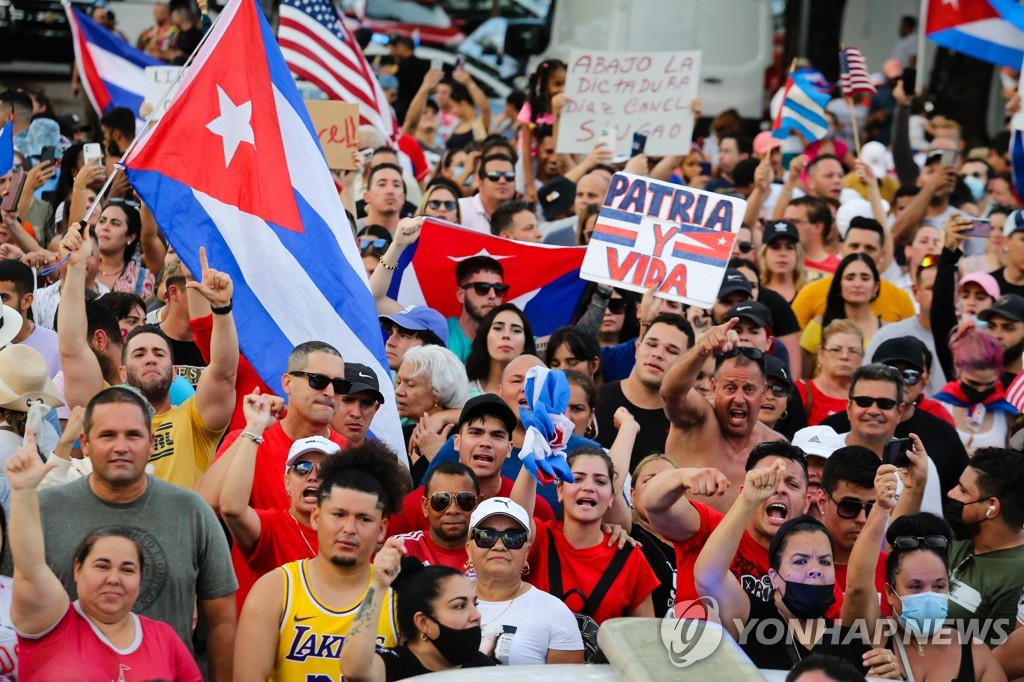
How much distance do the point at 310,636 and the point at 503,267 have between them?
4.41 metres

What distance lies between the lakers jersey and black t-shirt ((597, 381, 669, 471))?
2591mm

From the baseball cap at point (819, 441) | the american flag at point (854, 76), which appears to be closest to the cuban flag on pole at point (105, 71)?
the american flag at point (854, 76)

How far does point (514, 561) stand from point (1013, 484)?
2.29 meters

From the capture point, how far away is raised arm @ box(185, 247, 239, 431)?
6.88 m

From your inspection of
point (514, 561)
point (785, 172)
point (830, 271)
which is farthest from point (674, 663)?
point (785, 172)

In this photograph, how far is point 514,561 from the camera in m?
6.09

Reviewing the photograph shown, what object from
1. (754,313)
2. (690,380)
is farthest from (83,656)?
(754,313)

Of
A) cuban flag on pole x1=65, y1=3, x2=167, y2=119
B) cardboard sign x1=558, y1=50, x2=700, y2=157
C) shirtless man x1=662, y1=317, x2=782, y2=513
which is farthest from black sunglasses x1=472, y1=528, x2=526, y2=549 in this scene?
cuban flag on pole x1=65, y1=3, x2=167, y2=119

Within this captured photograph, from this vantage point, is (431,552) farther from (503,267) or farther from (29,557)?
(503,267)

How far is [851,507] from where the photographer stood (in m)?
6.88

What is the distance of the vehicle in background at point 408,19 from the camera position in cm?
2186

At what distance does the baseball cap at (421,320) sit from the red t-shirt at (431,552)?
2107mm

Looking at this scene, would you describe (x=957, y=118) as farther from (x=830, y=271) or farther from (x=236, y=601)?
(x=236, y=601)

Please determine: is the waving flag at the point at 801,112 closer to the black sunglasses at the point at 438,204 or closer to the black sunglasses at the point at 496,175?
the black sunglasses at the point at 496,175
